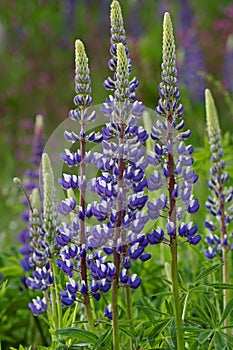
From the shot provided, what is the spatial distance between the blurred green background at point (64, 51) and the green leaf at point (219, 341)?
6042 millimetres

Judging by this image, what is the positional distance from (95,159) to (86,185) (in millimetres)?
81

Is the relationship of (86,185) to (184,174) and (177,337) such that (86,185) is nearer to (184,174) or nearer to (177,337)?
(184,174)

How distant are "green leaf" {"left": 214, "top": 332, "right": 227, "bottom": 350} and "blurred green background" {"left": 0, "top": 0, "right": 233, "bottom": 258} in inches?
238

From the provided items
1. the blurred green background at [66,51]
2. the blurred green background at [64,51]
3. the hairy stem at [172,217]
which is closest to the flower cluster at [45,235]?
the hairy stem at [172,217]

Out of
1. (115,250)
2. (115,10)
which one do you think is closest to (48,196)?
(115,250)

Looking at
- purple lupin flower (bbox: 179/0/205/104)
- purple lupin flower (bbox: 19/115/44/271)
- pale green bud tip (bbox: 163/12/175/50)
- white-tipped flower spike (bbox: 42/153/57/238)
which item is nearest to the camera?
pale green bud tip (bbox: 163/12/175/50)

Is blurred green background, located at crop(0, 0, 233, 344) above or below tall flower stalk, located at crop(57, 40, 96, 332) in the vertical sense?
above

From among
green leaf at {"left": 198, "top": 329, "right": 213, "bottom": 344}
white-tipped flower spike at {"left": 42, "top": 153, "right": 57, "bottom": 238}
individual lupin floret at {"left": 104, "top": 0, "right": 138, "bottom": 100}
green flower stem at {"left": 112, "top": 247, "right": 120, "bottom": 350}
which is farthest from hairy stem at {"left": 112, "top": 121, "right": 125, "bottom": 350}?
white-tipped flower spike at {"left": 42, "top": 153, "right": 57, "bottom": 238}

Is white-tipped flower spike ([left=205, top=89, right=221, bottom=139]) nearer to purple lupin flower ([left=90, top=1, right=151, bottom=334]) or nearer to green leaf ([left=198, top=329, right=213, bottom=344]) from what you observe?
purple lupin flower ([left=90, top=1, right=151, bottom=334])

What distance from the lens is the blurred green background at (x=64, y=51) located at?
8656 mm

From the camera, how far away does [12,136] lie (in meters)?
8.62

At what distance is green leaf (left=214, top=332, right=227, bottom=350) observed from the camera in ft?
6.23

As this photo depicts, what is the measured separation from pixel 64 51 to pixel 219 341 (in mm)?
8319

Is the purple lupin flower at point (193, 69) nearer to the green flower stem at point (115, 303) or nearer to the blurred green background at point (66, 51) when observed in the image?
the blurred green background at point (66, 51)
